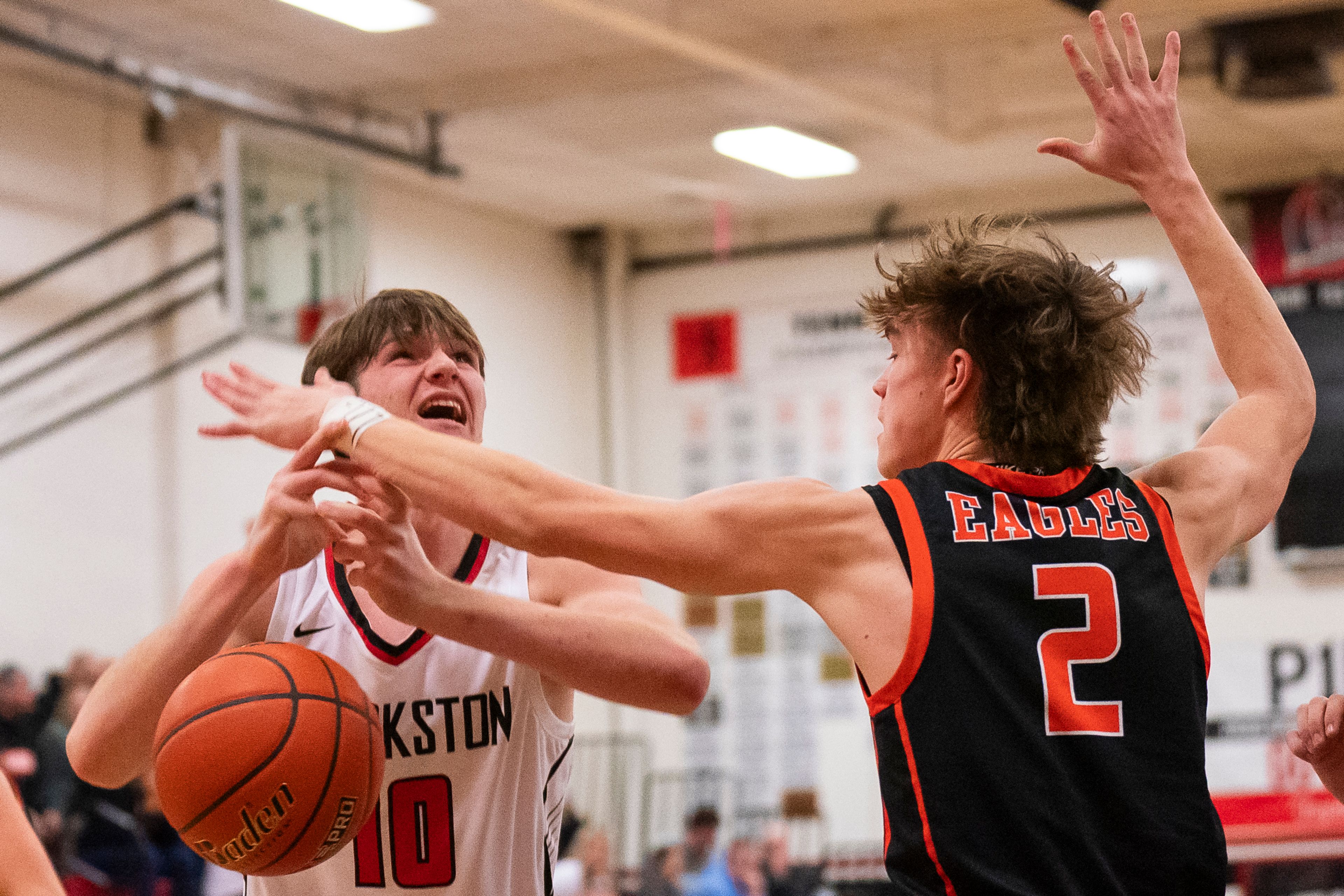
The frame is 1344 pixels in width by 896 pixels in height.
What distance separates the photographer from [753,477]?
14492 mm

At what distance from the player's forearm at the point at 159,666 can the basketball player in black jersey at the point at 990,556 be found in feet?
1.20

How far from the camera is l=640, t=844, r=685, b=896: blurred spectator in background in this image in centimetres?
1123

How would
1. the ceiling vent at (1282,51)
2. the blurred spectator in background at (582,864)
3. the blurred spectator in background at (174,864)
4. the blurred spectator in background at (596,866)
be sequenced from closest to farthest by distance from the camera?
the blurred spectator in background at (174,864), the ceiling vent at (1282,51), the blurred spectator in background at (582,864), the blurred spectator in background at (596,866)

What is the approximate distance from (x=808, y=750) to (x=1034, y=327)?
12.3 metres

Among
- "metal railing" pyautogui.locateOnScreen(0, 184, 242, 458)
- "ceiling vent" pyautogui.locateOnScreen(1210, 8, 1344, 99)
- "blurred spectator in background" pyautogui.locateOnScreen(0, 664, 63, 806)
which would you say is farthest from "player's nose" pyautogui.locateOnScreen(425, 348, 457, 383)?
"ceiling vent" pyautogui.locateOnScreen(1210, 8, 1344, 99)

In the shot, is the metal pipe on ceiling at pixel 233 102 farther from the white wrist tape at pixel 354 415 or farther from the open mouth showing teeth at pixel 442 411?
the white wrist tape at pixel 354 415

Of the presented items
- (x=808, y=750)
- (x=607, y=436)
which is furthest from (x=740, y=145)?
(x=808, y=750)

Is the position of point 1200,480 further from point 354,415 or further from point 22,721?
point 22,721

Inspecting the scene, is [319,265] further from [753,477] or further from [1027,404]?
[1027,404]

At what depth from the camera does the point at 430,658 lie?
3.02 m

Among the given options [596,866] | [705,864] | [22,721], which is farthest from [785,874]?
[22,721]

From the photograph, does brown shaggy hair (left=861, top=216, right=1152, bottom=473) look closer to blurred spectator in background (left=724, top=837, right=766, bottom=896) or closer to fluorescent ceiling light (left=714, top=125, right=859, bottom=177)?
fluorescent ceiling light (left=714, top=125, right=859, bottom=177)

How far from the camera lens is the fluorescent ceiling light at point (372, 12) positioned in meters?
8.82

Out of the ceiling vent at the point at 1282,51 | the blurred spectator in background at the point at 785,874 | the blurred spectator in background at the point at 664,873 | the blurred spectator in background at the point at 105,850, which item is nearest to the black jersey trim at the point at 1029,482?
the blurred spectator in background at the point at 105,850
